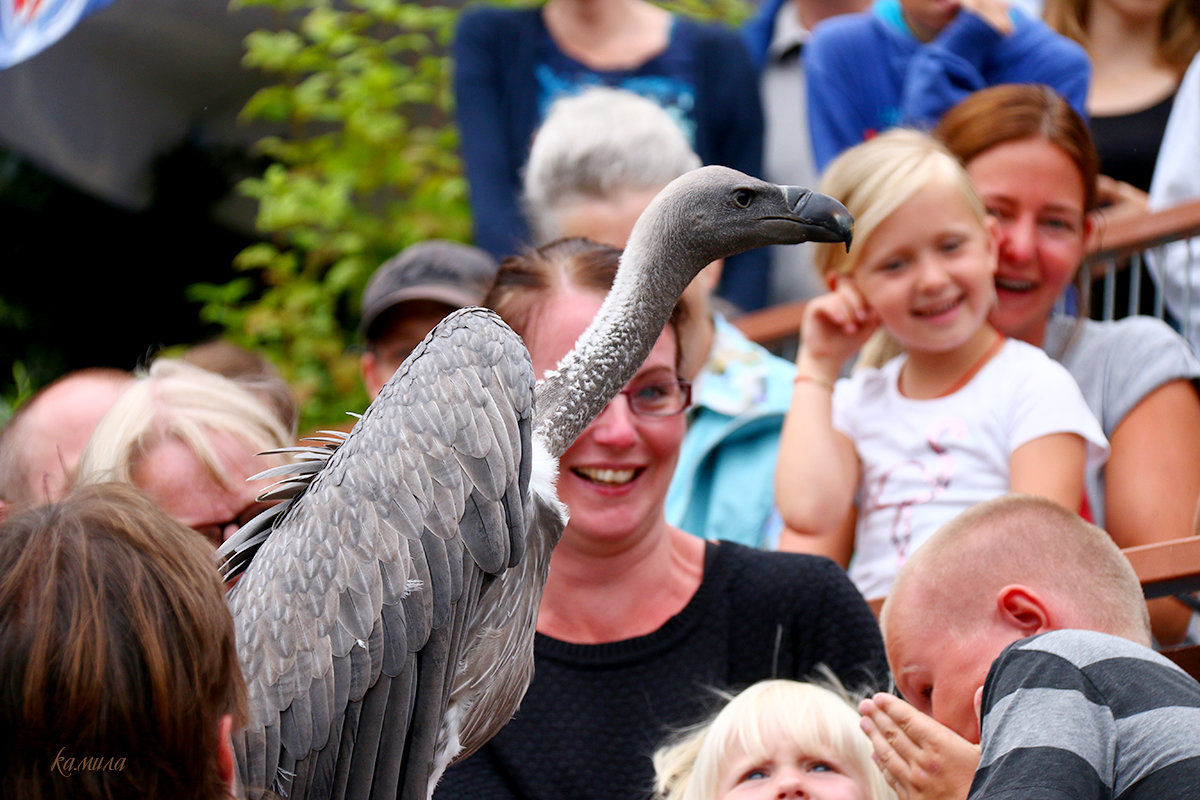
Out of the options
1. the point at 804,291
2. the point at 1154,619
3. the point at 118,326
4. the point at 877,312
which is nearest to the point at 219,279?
the point at 118,326

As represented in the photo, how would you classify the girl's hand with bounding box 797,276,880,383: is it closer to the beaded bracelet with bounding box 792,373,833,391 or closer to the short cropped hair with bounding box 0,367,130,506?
the beaded bracelet with bounding box 792,373,833,391

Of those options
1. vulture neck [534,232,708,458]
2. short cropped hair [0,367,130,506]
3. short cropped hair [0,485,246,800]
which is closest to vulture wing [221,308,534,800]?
vulture neck [534,232,708,458]

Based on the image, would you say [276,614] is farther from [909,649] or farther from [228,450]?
[909,649]

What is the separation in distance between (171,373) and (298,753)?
1.62 meters

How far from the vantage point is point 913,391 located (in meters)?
4.20

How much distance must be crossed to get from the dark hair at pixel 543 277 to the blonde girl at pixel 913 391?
696 mm

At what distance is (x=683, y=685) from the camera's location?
339 centimetres

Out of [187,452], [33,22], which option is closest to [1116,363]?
[187,452]

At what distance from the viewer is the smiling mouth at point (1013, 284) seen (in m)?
4.32

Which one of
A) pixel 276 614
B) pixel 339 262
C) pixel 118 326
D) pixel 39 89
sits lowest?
pixel 118 326

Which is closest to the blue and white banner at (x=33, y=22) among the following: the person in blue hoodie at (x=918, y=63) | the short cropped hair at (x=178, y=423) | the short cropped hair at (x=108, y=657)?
the short cropped hair at (x=178, y=423)

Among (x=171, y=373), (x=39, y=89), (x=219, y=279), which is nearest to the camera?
(x=171, y=373)

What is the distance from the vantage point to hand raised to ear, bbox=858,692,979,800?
8.15 feet

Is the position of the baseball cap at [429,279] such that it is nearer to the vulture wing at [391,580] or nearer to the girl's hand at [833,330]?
the girl's hand at [833,330]
